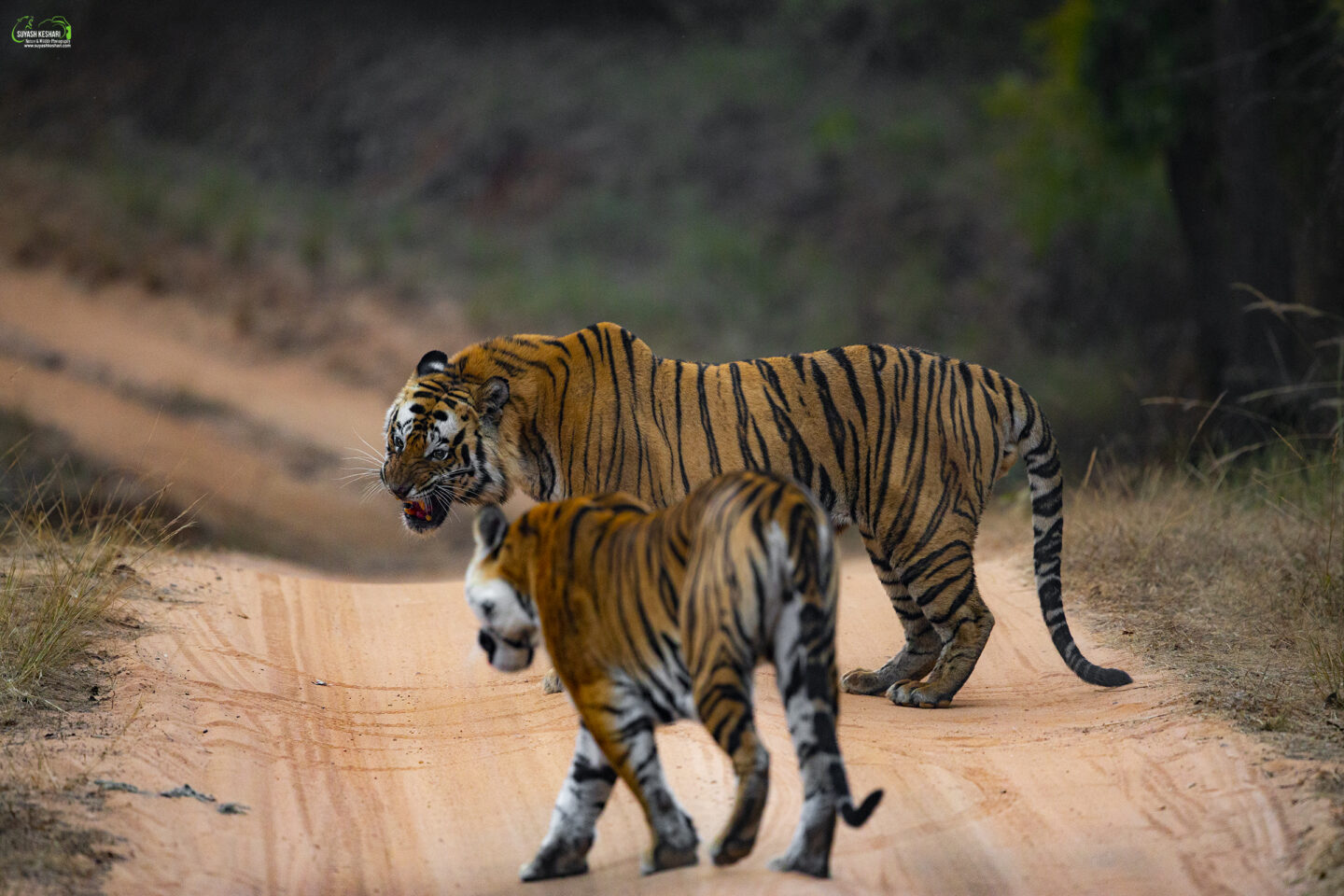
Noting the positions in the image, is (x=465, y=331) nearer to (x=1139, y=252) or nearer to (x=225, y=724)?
(x=1139, y=252)

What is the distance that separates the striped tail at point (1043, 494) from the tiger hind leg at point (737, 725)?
8.29 ft

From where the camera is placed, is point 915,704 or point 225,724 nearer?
point 225,724

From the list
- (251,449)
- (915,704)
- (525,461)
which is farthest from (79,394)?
(915,704)

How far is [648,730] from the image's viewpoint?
3.65 metres

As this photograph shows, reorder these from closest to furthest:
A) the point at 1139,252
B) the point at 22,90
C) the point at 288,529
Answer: the point at 288,529 → the point at 1139,252 → the point at 22,90

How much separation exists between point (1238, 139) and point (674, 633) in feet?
29.9

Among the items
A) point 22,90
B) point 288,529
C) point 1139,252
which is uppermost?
point 22,90

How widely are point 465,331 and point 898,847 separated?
13595mm

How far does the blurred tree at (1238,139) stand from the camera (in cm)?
1076

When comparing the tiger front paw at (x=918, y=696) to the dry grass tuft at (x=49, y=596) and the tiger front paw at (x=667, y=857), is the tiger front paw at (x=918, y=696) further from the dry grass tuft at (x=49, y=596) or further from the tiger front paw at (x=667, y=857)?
the dry grass tuft at (x=49, y=596)

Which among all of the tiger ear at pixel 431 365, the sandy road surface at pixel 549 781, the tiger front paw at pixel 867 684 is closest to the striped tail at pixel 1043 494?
the sandy road surface at pixel 549 781

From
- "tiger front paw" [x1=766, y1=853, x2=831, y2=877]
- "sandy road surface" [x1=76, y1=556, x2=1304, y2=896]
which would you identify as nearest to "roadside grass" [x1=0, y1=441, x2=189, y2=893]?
"sandy road surface" [x1=76, y1=556, x2=1304, y2=896]

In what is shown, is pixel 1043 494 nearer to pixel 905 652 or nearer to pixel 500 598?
pixel 905 652

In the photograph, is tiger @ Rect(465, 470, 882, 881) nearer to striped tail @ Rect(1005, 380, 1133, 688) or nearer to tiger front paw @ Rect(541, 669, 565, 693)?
tiger front paw @ Rect(541, 669, 565, 693)
